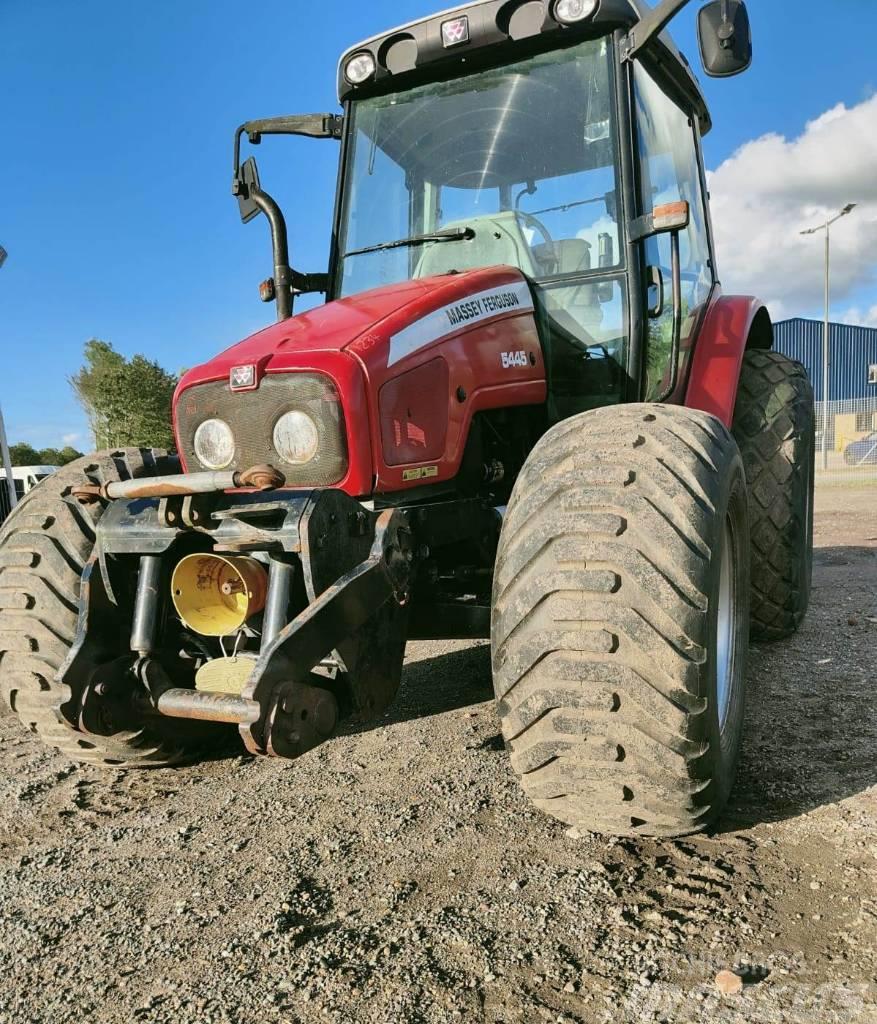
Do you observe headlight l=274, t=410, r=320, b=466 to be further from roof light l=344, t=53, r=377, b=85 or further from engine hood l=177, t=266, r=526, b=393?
roof light l=344, t=53, r=377, b=85

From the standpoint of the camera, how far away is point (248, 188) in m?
3.69

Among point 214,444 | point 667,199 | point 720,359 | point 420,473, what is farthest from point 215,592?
point 667,199

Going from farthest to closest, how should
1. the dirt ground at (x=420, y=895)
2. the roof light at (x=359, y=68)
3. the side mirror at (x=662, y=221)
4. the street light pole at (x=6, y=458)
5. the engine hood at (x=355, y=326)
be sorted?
1. the street light pole at (x=6, y=458)
2. the roof light at (x=359, y=68)
3. the side mirror at (x=662, y=221)
4. the engine hood at (x=355, y=326)
5. the dirt ground at (x=420, y=895)

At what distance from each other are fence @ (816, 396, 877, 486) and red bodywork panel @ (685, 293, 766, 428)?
21.2 metres

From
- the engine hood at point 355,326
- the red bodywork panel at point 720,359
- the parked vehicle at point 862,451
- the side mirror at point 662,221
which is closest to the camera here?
the engine hood at point 355,326

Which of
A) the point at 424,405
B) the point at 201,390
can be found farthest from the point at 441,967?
the point at 201,390

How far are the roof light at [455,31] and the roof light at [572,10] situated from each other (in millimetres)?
379

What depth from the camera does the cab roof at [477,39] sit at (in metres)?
3.23

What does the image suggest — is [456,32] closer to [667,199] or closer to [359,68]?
[359,68]

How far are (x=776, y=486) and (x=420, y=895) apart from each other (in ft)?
9.83

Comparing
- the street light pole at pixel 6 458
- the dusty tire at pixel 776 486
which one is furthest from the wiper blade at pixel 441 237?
the street light pole at pixel 6 458

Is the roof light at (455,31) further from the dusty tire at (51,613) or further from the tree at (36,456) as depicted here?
the tree at (36,456)

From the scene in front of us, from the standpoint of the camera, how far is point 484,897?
210 cm

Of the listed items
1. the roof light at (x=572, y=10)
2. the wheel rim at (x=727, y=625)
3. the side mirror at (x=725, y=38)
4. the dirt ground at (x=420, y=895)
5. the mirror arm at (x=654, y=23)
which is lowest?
the dirt ground at (x=420, y=895)
